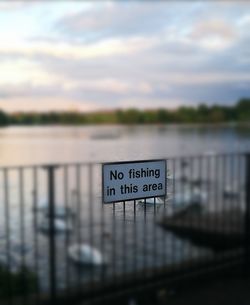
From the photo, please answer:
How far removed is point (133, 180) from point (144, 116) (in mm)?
428

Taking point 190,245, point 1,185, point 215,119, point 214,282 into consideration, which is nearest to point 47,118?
point 215,119

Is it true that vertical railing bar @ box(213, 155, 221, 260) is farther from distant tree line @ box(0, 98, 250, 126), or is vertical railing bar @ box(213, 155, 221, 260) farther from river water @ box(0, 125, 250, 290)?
distant tree line @ box(0, 98, 250, 126)

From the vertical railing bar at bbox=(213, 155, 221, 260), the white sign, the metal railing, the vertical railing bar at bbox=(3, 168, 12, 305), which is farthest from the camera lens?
the vertical railing bar at bbox=(213, 155, 221, 260)

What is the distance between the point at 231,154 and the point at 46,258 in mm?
1555

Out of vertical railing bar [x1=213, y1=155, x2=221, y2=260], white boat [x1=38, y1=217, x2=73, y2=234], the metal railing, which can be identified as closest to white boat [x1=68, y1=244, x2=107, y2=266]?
the metal railing

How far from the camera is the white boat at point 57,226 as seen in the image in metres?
2.85

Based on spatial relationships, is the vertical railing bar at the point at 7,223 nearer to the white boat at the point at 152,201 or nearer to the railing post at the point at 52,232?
the railing post at the point at 52,232

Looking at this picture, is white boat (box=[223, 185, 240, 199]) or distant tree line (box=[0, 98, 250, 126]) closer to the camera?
distant tree line (box=[0, 98, 250, 126])

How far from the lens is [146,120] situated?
0.96 meters

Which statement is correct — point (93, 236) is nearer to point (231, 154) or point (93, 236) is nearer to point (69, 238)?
point (69, 238)

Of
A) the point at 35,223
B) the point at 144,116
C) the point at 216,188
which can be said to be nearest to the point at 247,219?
the point at 216,188

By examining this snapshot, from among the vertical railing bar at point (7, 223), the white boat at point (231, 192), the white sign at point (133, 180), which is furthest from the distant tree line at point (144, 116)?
the white boat at point (231, 192)

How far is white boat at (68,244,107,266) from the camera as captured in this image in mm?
3012

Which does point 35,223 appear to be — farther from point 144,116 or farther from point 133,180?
point 133,180
